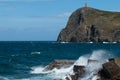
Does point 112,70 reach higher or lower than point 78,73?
higher

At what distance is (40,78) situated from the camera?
164ft

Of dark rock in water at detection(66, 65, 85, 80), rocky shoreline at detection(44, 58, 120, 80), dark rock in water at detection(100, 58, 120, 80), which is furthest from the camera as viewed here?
dark rock in water at detection(66, 65, 85, 80)

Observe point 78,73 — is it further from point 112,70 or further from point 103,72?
point 112,70

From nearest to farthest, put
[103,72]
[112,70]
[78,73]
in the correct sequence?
[112,70]
[103,72]
[78,73]

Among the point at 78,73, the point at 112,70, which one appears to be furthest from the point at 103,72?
the point at 78,73

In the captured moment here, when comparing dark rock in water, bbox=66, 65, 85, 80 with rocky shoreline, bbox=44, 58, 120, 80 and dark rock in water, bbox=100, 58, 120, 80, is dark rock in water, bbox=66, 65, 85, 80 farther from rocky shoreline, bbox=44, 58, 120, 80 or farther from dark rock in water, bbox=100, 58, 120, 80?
dark rock in water, bbox=100, 58, 120, 80

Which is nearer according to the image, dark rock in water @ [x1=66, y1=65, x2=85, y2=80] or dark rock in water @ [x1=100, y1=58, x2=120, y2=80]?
dark rock in water @ [x1=100, y1=58, x2=120, y2=80]

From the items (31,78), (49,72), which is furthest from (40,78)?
(49,72)

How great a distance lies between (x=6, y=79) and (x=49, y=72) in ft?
26.2

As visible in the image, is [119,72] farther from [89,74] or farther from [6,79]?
[6,79]

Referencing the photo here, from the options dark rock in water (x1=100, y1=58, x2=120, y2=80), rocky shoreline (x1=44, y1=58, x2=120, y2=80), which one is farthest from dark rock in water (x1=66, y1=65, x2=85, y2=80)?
dark rock in water (x1=100, y1=58, x2=120, y2=80)

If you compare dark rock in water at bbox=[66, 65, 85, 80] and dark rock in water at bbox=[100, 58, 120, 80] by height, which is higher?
dark rock in water at bbox=[100, 58, 120, 80]

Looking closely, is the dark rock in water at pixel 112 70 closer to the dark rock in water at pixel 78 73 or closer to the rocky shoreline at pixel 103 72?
the rocky shoreline at pixel 103 72

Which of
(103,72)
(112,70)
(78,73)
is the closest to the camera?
(112,70)
